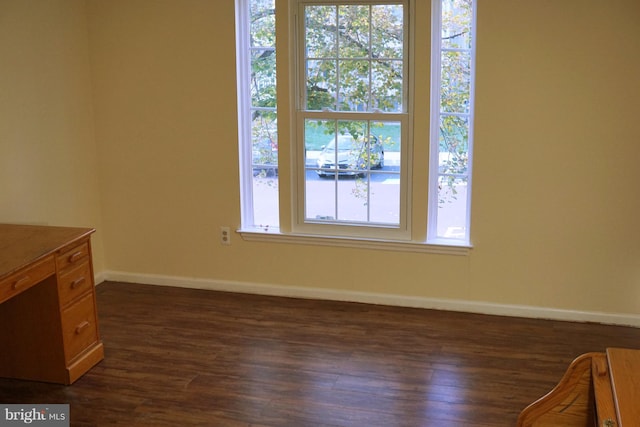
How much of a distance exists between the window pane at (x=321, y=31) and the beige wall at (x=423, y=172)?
50 centimetres

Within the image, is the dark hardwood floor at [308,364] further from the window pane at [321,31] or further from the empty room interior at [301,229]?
the window pane at [321,31]

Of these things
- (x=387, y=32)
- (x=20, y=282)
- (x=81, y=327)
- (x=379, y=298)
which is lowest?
(x=379, y=298)

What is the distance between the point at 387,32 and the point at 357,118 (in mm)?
548

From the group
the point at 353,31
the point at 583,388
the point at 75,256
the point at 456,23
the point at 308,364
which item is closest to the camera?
the point at 583,388

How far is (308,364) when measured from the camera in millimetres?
3920

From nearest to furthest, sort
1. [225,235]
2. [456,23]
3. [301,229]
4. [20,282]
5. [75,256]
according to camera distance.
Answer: [20,282] → [75,256] → [456,23] → [301,229] → [225,235]

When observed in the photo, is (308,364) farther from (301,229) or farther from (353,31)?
(353,31)

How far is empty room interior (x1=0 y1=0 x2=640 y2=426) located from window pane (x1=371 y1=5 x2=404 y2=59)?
10 centimetres

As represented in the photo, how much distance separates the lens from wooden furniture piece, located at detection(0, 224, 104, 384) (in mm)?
3582

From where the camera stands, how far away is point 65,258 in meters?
3.63

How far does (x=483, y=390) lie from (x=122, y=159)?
288cm

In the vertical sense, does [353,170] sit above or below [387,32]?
below

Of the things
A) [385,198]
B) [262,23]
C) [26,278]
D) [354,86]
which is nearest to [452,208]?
[385,198]

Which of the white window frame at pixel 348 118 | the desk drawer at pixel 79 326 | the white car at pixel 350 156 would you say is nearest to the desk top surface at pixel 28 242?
the desk drawer at pixel 79 326
